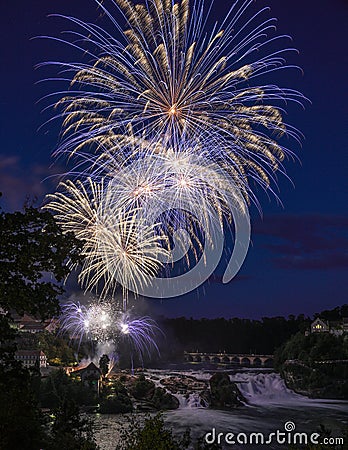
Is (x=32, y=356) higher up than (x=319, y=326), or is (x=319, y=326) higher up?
(x=319, y=326)

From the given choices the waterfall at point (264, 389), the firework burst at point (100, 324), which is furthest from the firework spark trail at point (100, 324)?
the waterfall at point (264, 389)

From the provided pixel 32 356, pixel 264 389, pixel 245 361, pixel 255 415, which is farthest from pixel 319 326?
pixel 32 356

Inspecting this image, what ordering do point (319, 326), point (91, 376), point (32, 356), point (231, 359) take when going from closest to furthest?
point (91, 376) < point (32, 356) < point (319, 326) < point (231, 359)

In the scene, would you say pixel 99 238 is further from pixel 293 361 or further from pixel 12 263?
pixel 293 361

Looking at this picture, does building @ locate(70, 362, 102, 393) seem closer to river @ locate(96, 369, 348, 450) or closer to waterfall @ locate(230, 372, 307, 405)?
river @ locate(96, 369, 348, 450)

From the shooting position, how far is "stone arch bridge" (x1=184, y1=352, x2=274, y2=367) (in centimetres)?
6067

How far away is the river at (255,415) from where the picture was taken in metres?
30.4

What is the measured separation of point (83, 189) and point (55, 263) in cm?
1314

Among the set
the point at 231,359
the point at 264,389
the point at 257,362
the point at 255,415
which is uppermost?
the point at 231,359

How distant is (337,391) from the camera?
45.3 meters

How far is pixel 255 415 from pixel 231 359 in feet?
84.9

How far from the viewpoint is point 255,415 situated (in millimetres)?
35906

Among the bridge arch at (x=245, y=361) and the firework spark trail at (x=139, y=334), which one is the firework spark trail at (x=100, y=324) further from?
the bridge arch at (x=245, y=361)

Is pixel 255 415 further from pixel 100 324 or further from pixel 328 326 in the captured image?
pixel 328 326
